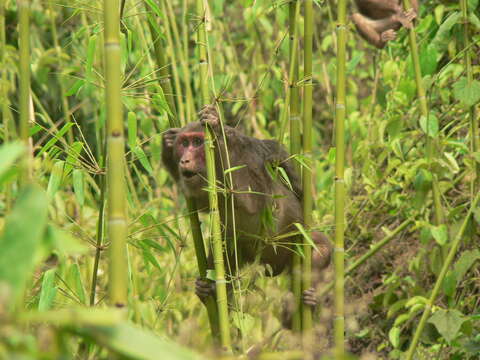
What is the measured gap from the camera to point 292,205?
10.2 ft

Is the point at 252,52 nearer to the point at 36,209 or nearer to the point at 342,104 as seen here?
the point at 342,104

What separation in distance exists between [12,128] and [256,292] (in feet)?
2.94

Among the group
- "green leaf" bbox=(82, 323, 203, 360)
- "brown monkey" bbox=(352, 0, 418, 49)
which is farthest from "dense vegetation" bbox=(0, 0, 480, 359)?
"brown monkey" bbox=(352, 0, 418, 49)

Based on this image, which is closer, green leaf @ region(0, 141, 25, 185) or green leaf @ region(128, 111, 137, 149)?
green leaf @ region(0, 141, 25, 185)

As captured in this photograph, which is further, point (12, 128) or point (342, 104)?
point (12, 128)

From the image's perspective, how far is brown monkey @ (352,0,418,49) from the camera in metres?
4.10

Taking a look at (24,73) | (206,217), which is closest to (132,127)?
(24,73)

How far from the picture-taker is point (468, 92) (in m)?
2.72

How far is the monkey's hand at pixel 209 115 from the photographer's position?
6.86 ft

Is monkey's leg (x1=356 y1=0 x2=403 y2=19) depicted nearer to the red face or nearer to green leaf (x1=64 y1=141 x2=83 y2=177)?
the red face

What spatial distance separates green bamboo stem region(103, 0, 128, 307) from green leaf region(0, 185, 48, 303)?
15.5 inches

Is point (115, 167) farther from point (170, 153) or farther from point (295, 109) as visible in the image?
point (170, 153)

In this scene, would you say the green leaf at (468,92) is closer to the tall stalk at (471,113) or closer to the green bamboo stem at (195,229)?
the tall stalk at (471,113)

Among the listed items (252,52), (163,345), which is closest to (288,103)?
(163,345)
